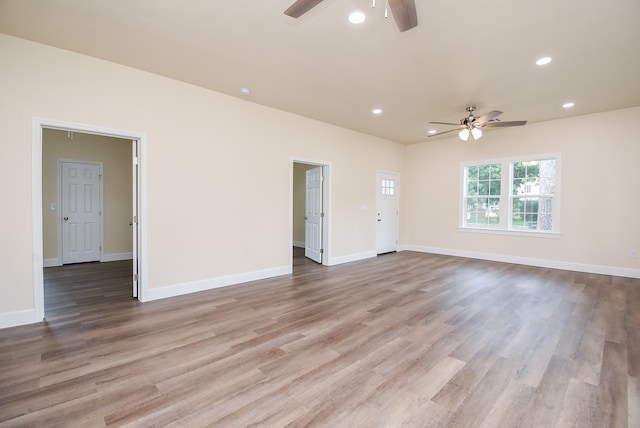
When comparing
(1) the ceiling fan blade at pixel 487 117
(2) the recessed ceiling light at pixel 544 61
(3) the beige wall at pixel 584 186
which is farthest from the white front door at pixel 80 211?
(3) the beige wall at pixel 584 186

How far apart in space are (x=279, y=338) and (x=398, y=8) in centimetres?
281

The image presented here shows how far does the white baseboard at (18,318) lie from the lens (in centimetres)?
295

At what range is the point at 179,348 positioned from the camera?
2.59 meters

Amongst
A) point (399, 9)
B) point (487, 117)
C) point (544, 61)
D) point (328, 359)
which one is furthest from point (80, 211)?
point (544, 61)

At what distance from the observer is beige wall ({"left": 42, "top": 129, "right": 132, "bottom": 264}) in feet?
18.8

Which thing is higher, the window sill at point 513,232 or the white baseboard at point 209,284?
the window sill at point 513,232

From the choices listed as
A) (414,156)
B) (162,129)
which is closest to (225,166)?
(162,129)

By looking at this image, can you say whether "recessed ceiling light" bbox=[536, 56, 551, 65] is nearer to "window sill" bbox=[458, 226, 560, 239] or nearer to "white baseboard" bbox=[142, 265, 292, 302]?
"window sill" bbox=[458, 226, 560, 239]

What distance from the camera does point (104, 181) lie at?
6395mm

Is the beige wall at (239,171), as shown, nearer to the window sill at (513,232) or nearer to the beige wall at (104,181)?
the window sill at (513,232)

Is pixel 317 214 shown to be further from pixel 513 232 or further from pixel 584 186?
pixel 584 186

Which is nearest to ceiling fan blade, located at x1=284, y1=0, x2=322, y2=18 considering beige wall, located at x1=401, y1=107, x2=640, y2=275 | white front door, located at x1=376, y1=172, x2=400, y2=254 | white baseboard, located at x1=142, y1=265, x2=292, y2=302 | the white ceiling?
the white ceiling

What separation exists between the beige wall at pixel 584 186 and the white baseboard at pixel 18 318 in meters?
7.60

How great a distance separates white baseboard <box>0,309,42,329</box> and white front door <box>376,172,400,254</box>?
6109 mm
